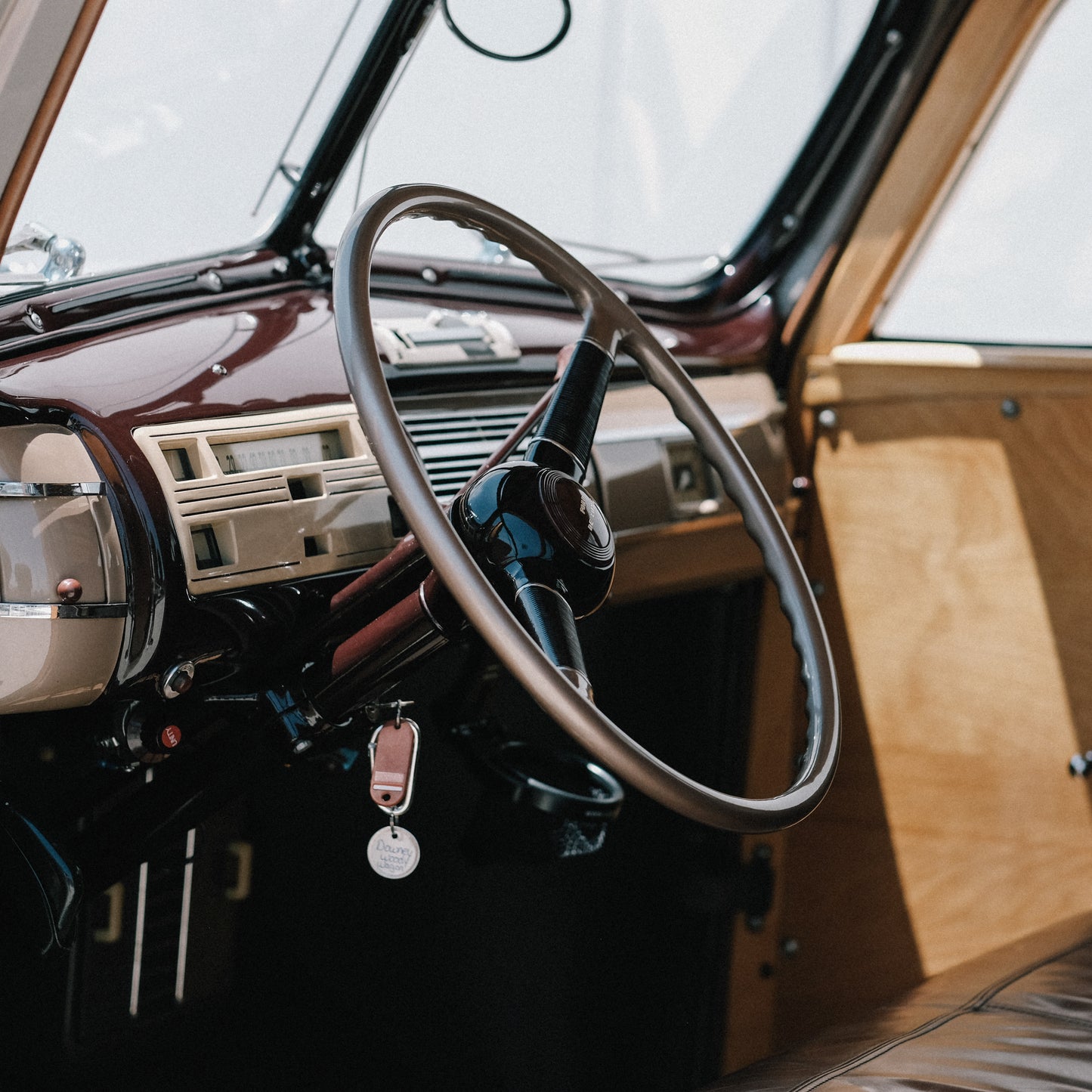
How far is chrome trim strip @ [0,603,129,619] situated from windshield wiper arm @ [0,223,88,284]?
322 mm

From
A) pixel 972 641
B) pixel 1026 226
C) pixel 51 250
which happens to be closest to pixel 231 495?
pixel 51 250

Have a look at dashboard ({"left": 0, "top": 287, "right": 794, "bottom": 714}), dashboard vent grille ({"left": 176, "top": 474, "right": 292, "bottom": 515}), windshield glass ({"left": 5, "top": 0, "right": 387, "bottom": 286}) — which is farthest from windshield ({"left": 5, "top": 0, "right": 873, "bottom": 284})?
dashboard vent grille ({"left": 176, "top": 474, "right": 292, "bottom": 515})

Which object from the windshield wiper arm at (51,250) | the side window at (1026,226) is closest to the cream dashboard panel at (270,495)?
the windshield wiper arm at (51,250)

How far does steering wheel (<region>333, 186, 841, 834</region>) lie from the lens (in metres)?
0.76

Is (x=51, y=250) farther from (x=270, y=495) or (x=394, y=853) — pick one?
(x=394, y=853)

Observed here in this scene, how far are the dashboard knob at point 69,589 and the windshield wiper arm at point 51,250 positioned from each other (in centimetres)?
31

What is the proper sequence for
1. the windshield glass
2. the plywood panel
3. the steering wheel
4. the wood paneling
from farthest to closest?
the wood paneling, the plywood panel, the windshield glass, the steering wheel

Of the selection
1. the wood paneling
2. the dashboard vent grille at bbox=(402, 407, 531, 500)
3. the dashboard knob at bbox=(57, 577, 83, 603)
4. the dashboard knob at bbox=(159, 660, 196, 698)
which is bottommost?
the wood paneling

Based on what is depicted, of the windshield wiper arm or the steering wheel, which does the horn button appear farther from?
the windshield wiper arm

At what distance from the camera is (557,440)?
0.98 metres

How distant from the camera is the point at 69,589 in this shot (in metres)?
0.95

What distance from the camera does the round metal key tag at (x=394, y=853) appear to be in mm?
1061

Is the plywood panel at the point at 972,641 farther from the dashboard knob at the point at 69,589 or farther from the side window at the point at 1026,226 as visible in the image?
the dashboard knob at the point at 69,589

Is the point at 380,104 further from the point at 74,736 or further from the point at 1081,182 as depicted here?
the point at 1081,182
